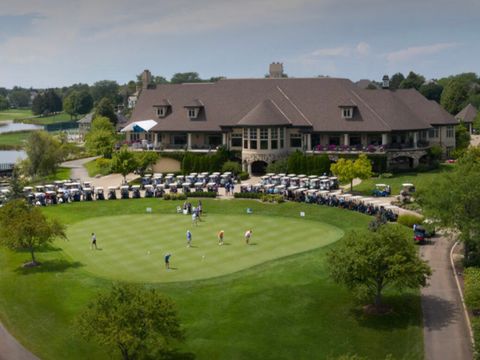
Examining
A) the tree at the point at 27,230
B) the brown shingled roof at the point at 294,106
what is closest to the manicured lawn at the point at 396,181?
the brown shingled roof at the point at 294,106

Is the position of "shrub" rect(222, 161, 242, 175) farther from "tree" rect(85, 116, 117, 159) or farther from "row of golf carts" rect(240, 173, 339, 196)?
"tree" rect(85, 116, 117, 159)

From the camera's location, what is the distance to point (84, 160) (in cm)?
10750

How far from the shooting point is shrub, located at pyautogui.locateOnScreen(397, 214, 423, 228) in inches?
2034

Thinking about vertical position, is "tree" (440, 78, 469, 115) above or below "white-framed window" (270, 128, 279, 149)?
above

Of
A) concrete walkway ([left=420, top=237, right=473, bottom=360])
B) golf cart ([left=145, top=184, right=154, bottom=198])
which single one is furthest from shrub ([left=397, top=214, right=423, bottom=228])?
golf cart ([left=145, top=184, right=154, bottom=198])

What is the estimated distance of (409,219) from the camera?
5203 centimetres

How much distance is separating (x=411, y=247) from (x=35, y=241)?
90.9ft

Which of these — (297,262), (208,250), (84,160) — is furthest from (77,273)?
(84,160)

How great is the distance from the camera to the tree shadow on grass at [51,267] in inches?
1770

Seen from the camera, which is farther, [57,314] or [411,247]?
[57,314]

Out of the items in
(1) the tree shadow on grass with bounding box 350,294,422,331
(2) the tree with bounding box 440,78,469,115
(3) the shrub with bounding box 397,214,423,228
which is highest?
(2) the tree with bounding box 440,78,469,115

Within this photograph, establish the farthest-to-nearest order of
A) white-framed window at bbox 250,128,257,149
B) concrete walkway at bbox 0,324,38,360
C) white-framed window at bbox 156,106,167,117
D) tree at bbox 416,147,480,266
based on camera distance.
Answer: white-framed window at bbox 156,106,167,117 < white-framed window at bbox 250,128,257,149 < tree at bbox 416,147,480,266 < concrete walkway at bbox 0,324,38,360

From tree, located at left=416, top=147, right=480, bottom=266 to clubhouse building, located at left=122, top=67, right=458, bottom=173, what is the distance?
3318 cm

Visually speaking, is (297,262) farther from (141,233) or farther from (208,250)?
(141,233)
